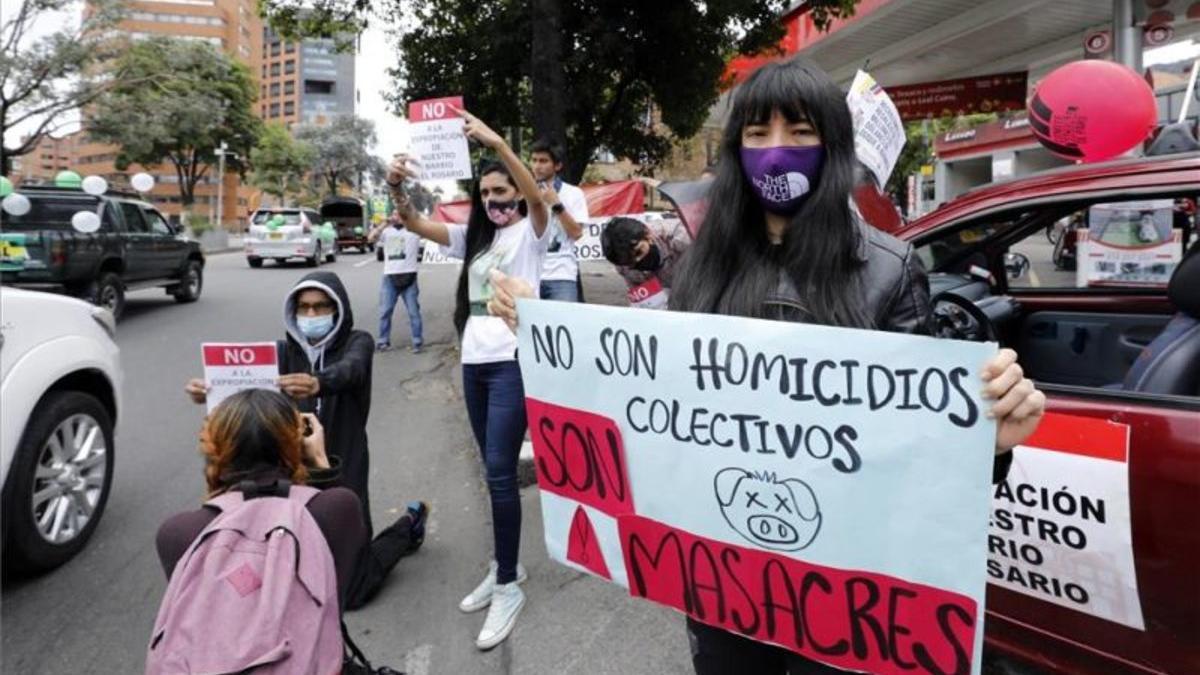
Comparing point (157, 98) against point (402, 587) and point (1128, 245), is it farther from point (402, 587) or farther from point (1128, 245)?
point (1128, 245)

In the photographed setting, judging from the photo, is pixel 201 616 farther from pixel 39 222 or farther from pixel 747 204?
pixel 39 222

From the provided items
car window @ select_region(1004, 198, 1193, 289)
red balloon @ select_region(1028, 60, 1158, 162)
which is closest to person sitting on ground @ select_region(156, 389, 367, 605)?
red balloon @ select_region(1028, 60, 1158, 162)

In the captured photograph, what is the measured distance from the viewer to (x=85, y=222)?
30.9 feet

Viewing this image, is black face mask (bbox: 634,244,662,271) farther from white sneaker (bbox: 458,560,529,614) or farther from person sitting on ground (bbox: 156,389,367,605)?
person sitting on ground (bbox: 156,389,367,605)

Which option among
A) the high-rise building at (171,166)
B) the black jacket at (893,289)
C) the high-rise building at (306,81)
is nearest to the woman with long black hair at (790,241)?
the black jacket at (893,289)

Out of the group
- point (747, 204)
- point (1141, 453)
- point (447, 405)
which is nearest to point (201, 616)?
point (747, 204)

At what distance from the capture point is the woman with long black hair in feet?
4.74

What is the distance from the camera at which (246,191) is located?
3319 inches

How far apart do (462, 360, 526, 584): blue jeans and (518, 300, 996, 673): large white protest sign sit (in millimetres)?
1248

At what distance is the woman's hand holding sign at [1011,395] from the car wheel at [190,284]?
14239 mm

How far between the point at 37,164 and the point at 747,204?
99.4 meters

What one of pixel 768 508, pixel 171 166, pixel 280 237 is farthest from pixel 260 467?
pixel 171 166

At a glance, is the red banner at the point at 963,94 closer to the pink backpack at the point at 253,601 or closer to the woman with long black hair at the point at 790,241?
the woman with long black hair at the point at 790,241

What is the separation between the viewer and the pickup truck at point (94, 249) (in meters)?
9.23
